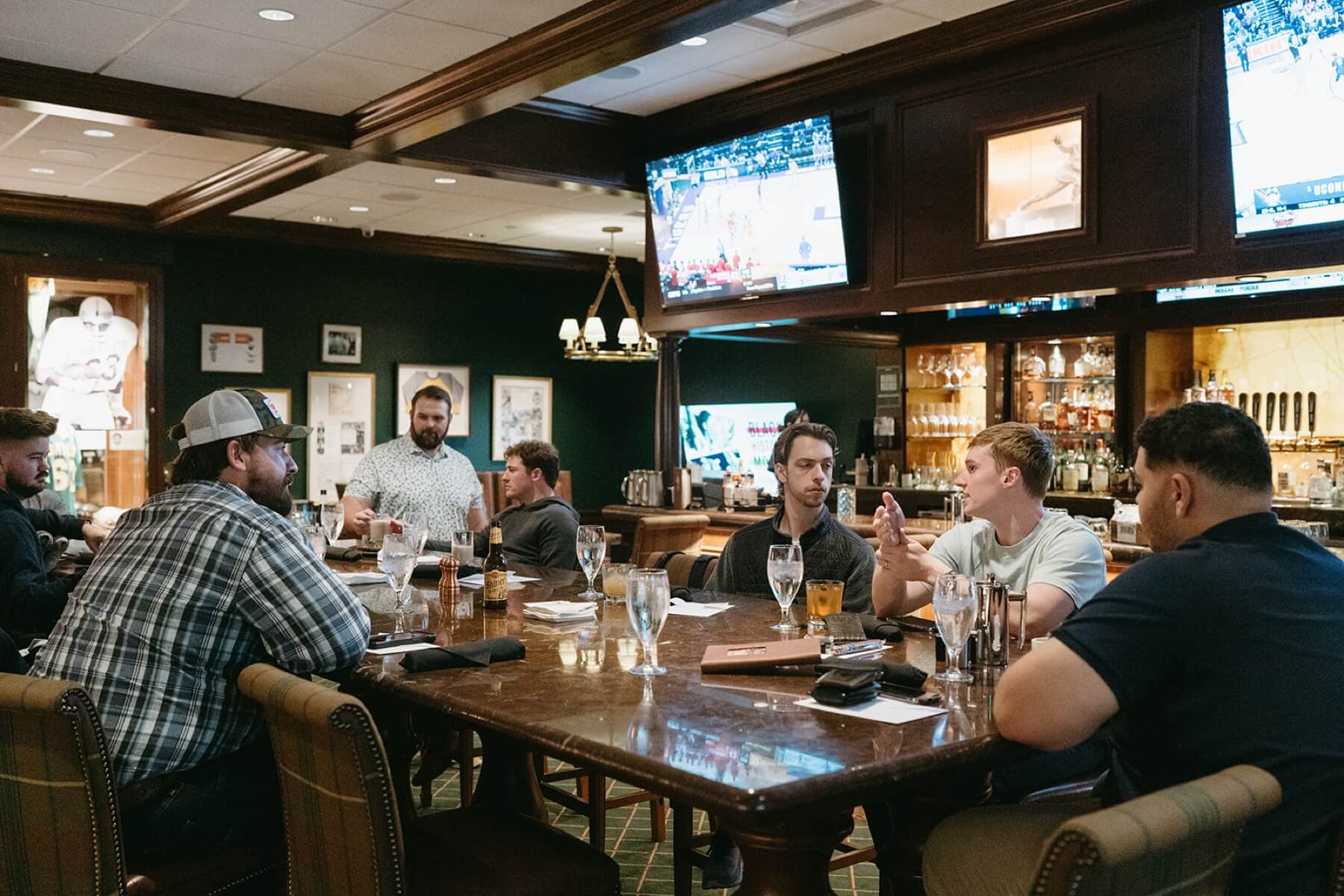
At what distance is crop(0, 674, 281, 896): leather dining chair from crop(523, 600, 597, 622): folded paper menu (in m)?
1.05

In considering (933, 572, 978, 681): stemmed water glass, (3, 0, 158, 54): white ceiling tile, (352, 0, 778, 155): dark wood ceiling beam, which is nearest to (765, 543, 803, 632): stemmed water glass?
(933, 572, 978, 681): stemmed water glass

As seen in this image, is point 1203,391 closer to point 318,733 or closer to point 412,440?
point 412,440

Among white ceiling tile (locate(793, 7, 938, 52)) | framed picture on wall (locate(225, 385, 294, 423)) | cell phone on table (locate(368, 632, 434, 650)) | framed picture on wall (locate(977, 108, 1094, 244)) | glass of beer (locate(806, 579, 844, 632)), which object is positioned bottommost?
cell phone on table (locate(368, 632, 434, 650))

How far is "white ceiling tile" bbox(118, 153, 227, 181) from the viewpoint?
697 cm

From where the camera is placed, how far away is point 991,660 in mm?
2494

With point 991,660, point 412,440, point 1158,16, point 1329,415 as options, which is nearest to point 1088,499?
point 1329,415

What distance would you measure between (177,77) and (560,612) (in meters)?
3.61

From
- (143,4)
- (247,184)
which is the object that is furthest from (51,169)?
(143,4)

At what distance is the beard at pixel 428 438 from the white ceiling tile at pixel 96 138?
208 centimetres

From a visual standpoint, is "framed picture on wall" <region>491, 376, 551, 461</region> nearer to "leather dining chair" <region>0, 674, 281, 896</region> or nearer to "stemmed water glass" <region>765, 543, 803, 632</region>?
"stemmed water glass" <region>765, 543, 803, 632</region>

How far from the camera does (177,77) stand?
5375mm

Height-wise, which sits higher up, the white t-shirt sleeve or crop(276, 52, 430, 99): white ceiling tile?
crop(276, 52, 430, 99): white ceiling tile

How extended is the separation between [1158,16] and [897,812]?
11.2 ft

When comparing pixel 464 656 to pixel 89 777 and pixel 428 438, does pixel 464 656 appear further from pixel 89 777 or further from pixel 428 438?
pixel 428 438
